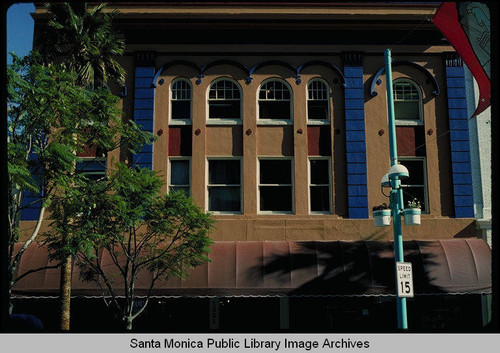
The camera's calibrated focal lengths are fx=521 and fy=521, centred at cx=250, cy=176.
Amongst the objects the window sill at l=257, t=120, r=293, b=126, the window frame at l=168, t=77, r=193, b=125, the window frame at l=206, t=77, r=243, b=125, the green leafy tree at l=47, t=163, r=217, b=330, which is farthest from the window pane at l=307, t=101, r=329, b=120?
the green leafy tree at l=47, t=163, r=217, b=330

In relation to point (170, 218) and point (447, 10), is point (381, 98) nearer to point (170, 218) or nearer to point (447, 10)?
point (447, 10)

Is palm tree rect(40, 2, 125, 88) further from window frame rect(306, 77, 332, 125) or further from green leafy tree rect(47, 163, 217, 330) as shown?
window frame rect(306, 77, 332, 125)

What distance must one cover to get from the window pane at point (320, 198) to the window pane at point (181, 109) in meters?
4.42

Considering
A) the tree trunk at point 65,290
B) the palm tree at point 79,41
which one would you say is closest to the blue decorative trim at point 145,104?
the palm tree at point 79,41

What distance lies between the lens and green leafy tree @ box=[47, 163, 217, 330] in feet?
35.8

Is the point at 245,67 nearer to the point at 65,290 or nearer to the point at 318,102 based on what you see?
the point at 318,102

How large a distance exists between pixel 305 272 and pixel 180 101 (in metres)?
6.39

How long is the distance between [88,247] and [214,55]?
7.64 m

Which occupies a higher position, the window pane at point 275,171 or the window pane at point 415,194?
the window pane at point 275,171

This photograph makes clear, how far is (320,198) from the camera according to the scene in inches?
605

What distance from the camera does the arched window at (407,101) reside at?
1593cm

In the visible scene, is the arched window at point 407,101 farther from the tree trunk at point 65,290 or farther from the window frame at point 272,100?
the tree trunk at point 65,290

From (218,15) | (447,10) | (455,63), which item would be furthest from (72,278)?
(455,63)

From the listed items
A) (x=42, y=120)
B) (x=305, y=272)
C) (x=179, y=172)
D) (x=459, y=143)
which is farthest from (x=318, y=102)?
(x=42, y=120)
